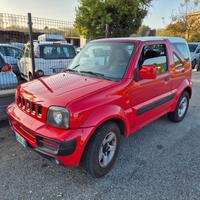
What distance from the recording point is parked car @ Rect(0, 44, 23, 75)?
32.6ft

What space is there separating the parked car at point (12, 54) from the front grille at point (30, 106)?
750cm

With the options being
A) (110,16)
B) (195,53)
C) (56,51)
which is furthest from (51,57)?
(195,53)

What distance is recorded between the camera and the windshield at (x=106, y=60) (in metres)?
3.13

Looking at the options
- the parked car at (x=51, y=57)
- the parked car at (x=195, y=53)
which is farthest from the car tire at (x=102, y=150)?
the parked car at (x=195, y=53)

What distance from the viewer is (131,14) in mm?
15555

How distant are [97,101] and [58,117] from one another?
519mm

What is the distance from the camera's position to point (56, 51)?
7359 mm

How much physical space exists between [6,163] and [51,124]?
4.10ft

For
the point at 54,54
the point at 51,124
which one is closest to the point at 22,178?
the point at 51,124

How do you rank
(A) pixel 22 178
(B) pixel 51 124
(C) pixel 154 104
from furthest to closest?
(C) pixel 154 104, (A) pixel 22 178, (B) pixel 51 124

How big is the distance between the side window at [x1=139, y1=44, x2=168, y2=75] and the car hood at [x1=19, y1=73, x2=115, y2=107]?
0.88m

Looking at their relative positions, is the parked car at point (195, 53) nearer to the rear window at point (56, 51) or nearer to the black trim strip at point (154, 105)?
the rear window at point (56, 51)

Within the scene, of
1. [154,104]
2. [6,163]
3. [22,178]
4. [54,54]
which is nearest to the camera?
[22,178]

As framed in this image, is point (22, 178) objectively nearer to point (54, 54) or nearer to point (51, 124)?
point (51, 124)
